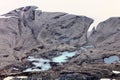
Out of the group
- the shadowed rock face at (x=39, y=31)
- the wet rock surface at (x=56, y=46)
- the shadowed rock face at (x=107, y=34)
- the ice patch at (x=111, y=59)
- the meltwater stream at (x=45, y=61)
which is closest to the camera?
the wet rock surface at (x=56, y=46)

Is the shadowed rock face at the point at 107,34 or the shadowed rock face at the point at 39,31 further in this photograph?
the shadowed rock face at the point at 107,34

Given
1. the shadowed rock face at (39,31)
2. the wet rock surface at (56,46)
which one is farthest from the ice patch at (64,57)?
the shadowed rock face at (39,31)

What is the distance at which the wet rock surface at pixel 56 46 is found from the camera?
63.6 ft

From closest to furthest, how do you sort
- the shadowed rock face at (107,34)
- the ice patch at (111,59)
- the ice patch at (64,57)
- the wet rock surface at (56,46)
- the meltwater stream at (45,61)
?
the wet rock surface at (56,46) → the meltwater stream at (45,61) → the ice patch at (111,59) → the ice patch at (64,57) → the shadowed rock face at (107,34)

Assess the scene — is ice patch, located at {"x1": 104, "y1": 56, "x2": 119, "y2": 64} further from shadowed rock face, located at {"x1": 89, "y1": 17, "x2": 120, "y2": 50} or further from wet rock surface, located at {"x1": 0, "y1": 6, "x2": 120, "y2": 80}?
shadowed rock face, located at {"x1": 89, "y1": 17, "x2": 120, "y2": 50}

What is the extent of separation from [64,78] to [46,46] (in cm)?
725

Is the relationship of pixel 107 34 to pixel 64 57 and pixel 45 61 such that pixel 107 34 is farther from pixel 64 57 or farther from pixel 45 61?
pixel 45 61

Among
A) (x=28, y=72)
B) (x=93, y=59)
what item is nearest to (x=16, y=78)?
(x=28, y=72)

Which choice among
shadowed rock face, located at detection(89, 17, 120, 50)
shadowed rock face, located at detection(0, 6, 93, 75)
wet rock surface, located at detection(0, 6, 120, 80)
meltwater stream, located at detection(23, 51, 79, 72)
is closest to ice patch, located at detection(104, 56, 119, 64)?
wet rock surface, located at detection(0, 6, 120, 80)

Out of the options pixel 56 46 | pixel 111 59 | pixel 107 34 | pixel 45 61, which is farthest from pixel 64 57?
pixel 107 34

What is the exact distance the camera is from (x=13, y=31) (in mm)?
27109

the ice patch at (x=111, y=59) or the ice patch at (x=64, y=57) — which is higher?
→ the ice patch at (x=111, y=59)

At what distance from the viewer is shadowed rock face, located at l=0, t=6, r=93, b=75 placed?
82.0 feet

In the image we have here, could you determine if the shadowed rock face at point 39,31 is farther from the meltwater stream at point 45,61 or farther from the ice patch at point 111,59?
the ice patch at point 111,59
